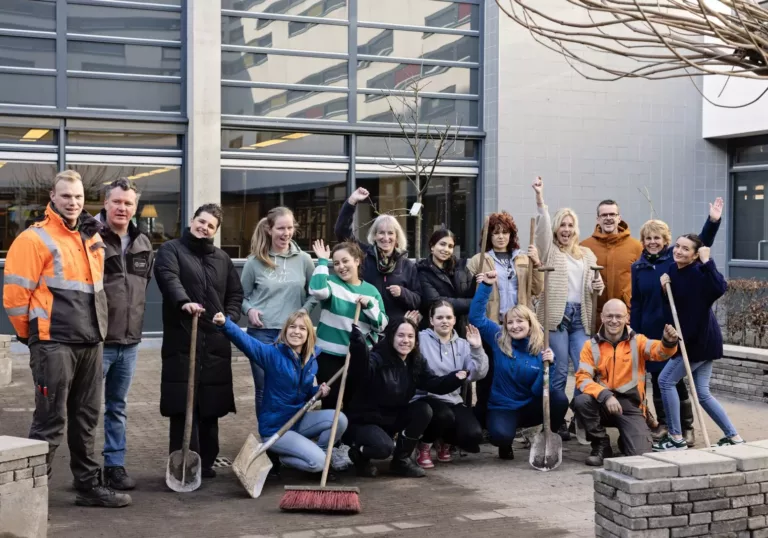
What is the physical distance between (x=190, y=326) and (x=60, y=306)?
113cm

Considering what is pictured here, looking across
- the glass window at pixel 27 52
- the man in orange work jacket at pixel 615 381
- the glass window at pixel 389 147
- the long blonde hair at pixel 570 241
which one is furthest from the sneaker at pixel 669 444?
→ the glass window at pixel 27 52

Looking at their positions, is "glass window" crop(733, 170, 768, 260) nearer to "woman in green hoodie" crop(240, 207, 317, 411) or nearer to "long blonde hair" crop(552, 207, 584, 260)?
"long blonde hair" crop(552, 207, 584, 260)

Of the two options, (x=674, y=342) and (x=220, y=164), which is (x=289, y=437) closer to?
(x=674, y=342)

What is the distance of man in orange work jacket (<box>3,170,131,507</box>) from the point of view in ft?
19.9

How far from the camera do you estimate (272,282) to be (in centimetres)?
760

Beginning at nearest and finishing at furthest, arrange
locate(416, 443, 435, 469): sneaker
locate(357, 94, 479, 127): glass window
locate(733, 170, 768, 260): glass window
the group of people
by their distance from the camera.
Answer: the group of people < locate(416, 443, 435, 469): sneaker < locate(357, 94, 479, 127): glass window < locate(733, 170, 768, 260): glass window

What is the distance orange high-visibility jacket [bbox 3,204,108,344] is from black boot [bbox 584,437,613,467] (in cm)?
378

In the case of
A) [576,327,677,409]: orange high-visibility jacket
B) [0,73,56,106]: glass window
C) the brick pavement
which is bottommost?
the brick pavement

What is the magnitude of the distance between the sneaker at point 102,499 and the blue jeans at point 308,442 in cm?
112

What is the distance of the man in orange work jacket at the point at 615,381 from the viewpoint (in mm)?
7730

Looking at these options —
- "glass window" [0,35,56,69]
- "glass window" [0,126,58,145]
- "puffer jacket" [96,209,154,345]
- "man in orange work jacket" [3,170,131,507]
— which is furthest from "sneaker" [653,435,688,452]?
"glass window" [0,35,56,69]

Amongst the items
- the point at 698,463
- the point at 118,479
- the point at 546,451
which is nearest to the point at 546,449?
the point at 546,451

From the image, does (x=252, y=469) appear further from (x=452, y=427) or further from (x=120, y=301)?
(x=452, y=427)

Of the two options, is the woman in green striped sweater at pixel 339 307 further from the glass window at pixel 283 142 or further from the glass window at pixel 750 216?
the glass window at pixel 750 216
